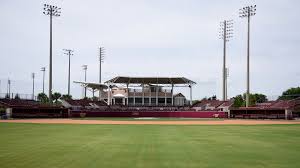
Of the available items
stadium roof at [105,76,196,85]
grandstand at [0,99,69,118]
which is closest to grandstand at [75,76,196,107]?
stadium roof at [105,76,196,85]

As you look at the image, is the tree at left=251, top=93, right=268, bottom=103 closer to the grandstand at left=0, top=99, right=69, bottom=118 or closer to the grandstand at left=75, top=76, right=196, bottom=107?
the grandstand at left=75, top=76, right=196, bottom=107

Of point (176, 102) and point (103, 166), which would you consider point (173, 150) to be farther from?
point (176, 102)

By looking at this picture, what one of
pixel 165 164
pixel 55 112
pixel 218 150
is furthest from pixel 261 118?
pixel 165 164

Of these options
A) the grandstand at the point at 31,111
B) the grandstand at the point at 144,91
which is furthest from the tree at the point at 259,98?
the grandstand at the point at 31,111

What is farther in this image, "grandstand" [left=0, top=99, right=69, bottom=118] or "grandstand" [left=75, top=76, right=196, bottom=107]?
"grandstand" [left=75, top=76, right=196, bottom=107]

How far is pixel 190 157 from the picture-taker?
43.4ft

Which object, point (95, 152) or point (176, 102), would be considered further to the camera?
point (176, 102)

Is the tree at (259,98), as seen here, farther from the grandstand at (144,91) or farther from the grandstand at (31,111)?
the grandstand at (31,111)

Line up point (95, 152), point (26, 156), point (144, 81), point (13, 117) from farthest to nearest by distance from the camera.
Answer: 1. point (144, 81)
2. point (13, 117)
3. point (95, 152)
4. point (26, 156)

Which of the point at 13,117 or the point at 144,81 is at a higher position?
the point at 144,81

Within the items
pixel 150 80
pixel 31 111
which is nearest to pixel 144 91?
pixel 150 80

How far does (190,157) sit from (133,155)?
2.19m

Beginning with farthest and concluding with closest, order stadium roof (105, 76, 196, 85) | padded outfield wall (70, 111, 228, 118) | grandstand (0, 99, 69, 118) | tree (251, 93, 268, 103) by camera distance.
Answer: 1. tree (251, 93, 268, 103)
2. stadium roof (105, 76, 196, 85)
3. padded outfield wall (70, 111, 228, 118)
4. grandstand (0, 99, 69, 118)

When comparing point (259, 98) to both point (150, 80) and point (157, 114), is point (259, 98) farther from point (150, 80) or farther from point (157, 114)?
point (157, 114)
